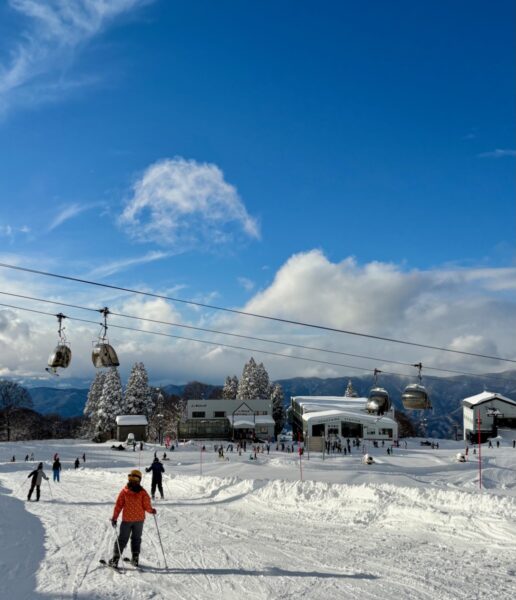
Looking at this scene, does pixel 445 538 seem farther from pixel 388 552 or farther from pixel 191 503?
pixel 191 503

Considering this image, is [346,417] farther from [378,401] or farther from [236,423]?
[378,401]

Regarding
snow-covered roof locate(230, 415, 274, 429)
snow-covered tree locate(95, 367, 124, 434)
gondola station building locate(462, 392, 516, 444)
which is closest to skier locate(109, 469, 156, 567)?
snow-covered roof locate(230, 415, 274, 429)

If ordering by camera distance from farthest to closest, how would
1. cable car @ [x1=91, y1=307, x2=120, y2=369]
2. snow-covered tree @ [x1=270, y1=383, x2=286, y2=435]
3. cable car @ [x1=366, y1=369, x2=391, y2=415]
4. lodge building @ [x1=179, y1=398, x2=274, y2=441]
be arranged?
snow-covered tree @ [x1=270, y1=383, x2=286, y2=435] < lodge building @ [x1=179, y1=398, x2=274, y2=441] < cable car @ [x1=366, y1=369, x2=391, y2=415] < cable car @ [x1=91, y1=307, x2=120, y2=369]

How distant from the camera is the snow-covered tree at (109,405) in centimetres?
6850

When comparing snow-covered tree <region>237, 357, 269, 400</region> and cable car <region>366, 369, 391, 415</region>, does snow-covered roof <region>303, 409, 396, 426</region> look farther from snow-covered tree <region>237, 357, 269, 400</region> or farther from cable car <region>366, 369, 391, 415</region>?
cable car <region>366, 369, 391, 415</region>

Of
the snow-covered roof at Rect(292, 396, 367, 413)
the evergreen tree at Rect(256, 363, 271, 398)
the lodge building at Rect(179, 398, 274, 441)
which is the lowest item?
the lodge building at Rect(179, 398, 274, 441)

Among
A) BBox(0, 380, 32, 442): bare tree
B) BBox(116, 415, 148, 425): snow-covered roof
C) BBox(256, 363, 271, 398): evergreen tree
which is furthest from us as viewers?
BBox(256, 363, 271, 398): evergreen tree

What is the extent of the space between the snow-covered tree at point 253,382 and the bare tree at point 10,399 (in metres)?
33.8

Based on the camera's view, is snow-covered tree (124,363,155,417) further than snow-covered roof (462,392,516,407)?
No

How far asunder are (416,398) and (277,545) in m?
14.1

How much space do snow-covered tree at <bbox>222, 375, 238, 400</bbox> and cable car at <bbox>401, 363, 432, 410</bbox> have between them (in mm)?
74423

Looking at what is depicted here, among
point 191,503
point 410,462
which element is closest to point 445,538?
point 191,503

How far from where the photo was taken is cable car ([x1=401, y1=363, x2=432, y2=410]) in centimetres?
A: 2225

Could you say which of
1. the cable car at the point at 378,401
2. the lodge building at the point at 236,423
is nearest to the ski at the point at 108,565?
the cable car at the point at 378,401
